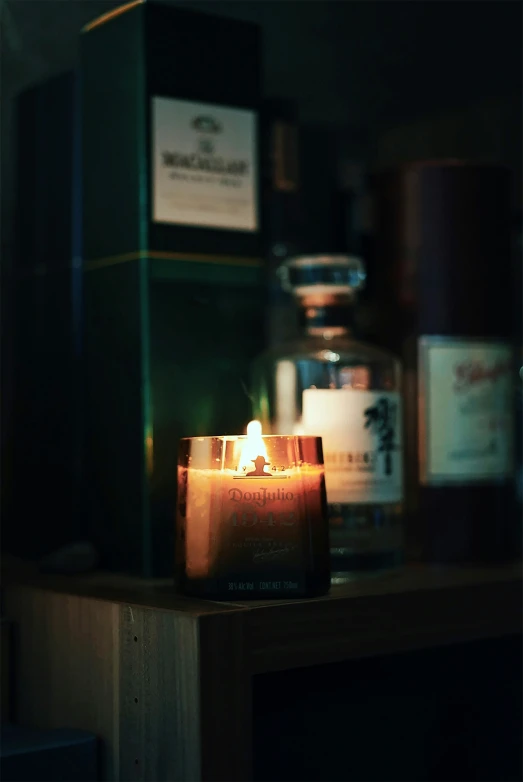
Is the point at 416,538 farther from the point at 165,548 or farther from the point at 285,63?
the point at 285,63

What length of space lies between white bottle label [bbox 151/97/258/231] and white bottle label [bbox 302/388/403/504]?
5.7 inches

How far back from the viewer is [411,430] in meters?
0.85

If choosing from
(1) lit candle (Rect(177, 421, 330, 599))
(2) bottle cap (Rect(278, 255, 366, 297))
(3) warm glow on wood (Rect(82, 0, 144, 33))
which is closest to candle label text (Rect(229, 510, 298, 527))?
(1) lit candle (Rect(177, 421, 330, 599))

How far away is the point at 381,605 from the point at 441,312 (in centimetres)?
26

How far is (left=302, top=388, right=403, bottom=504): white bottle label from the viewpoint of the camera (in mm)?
754

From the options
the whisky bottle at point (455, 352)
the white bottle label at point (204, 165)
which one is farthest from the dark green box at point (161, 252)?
the whisky bottle at point (455, 352)

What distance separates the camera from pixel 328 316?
32.2 inches

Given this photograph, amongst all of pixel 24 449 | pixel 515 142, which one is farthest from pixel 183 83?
pixel 515 142

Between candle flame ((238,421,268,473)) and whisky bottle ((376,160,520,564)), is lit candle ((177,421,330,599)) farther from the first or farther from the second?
whisky bottle ((376,160,520,564))

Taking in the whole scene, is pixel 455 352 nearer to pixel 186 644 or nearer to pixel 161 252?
pixel 161 252

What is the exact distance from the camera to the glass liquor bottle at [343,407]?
2.48 ft

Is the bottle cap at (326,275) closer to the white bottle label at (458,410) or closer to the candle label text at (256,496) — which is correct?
the white bottle label at (458,410)

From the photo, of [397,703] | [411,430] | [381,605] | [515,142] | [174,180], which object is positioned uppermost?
[515,142]

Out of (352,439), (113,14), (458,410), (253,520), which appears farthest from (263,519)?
(113,14)
